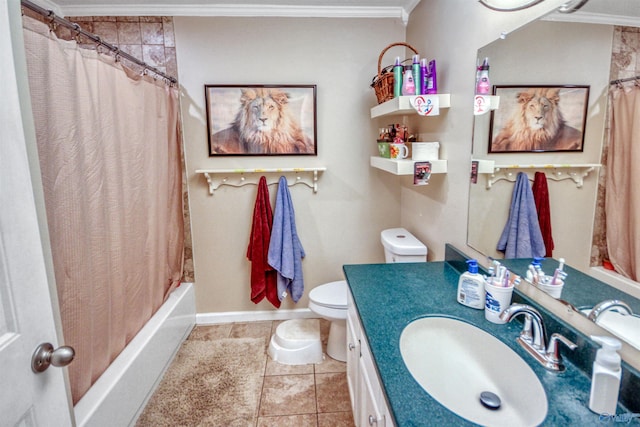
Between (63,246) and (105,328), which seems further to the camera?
(105,328)

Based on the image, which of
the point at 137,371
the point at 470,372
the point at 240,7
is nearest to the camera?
the point at 470,372

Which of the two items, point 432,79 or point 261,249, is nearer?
point 432,79

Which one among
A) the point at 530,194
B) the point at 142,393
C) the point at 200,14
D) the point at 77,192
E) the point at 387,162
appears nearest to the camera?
the point at 530,194

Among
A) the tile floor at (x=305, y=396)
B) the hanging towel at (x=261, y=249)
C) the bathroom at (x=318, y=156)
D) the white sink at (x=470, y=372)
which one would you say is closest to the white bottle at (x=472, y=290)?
the white sink at (x=470, y=372)

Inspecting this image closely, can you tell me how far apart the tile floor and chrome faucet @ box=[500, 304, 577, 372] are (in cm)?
111

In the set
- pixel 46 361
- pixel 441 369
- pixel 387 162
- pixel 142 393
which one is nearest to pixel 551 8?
pixel 387 162

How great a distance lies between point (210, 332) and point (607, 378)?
2.50 m

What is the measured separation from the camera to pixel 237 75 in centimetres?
251

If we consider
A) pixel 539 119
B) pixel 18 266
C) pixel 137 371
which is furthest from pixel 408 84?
pixel 137 371

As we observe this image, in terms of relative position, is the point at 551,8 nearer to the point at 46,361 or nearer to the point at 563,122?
the point at 563,122

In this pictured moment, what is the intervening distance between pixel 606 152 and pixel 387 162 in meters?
1.21

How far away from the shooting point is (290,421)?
1829 millimetres

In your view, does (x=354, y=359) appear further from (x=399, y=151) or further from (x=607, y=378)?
(x=399, y=151)

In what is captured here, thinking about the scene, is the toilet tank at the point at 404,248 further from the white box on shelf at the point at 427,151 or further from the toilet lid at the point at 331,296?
the white box on shelf at the point at 427,151
